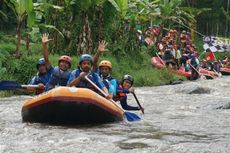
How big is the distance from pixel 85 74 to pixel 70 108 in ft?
1.87

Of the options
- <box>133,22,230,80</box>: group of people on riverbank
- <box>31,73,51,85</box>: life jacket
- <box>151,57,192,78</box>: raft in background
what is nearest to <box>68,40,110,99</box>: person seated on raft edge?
<box>31,73,51,85</box>: life jacket

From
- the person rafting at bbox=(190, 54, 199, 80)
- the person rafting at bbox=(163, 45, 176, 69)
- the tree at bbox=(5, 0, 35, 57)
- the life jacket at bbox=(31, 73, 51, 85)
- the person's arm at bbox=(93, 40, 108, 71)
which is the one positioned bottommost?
the person rafting at bbox=(190, 54, 199, 80)

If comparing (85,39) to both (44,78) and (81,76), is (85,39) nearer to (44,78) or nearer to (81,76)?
(44,78)

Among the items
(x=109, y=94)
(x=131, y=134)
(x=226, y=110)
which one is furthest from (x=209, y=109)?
(x=131, y=134)

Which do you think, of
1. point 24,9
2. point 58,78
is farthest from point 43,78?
point 24,9

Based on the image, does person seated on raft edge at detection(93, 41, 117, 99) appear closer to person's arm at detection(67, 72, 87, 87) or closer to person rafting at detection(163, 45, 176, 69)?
person's arm at detection(67, 72, 87, 87)

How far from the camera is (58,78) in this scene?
301 inches

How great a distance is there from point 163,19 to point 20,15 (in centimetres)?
753

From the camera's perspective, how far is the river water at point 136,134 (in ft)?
17.7

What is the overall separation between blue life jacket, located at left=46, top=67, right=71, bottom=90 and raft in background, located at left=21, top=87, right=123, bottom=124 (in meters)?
0.64

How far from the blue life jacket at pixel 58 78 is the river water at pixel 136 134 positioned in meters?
0.74

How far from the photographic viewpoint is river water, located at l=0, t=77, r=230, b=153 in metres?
5.39

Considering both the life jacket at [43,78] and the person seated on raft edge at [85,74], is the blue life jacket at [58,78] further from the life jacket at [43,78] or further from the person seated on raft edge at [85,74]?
the person seated on raft edge at [85,74]

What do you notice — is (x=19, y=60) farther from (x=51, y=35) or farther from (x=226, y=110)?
(x=226, y=110)
